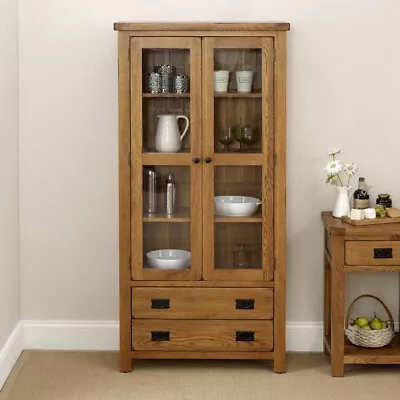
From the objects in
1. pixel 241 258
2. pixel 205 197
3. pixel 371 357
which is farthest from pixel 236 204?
pixel 371 357

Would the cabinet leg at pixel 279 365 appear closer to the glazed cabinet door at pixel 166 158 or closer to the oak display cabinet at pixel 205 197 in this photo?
the oak display cabinet at pixel 205 197

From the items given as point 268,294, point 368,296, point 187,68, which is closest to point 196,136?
point 187,68

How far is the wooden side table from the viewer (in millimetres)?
3998

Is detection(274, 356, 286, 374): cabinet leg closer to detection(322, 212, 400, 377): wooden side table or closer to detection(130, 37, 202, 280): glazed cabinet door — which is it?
detection(322, 212, 400, 377): wooden side table

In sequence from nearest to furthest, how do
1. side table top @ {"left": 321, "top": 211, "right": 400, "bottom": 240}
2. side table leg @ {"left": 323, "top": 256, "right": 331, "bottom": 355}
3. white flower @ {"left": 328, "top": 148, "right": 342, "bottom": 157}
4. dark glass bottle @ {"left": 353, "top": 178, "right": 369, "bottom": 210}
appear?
side table top @ {"left": 321, "top": 211, "right": 400, "bottom": 240} < dark glass bottle @ {"left": 353, "top": 178, "right": 369, "bottom": 210} < white flower @ {"left": 328, "top": 148, "right": 342, "bottom": 157} < side table leg @ {"left": 323, "top": 256, "right": 331, "bottom": 355}

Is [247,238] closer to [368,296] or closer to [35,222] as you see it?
[368,296]

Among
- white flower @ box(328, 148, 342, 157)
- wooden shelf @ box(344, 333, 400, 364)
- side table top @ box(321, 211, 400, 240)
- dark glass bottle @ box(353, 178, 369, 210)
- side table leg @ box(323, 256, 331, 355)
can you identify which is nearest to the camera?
side table top @ box(321, 211, 400, 240)

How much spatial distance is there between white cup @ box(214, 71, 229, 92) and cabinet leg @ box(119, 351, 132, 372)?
1.34 m

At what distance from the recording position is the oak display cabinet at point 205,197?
13.3ft

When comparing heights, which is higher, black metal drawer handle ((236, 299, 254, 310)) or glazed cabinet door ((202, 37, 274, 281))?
glazed cabinet door ((202, 37, 274, 281))

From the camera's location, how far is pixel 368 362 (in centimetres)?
411

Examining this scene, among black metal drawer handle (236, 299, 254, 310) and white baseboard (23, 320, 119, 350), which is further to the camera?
white baseboard (23, 320, 119, 350)

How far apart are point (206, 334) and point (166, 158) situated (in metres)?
0.87

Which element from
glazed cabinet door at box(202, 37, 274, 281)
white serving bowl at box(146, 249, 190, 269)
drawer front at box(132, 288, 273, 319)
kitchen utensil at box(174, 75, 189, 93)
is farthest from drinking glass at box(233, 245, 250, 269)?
kitchen utensil at box(174, 75, 189, 93)
